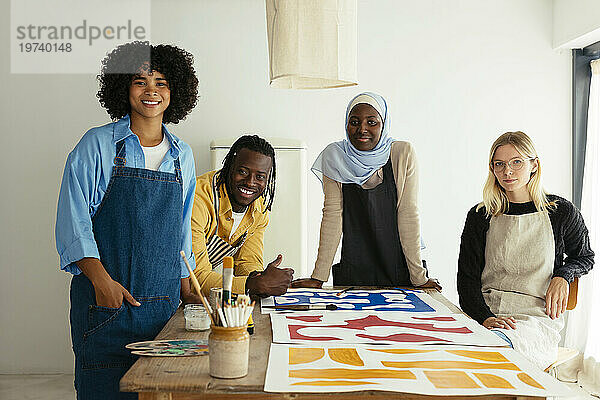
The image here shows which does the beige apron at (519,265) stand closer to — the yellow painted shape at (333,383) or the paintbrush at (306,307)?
the paintbrush at (306,307)

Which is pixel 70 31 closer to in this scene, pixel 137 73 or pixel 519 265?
pixel 137 73

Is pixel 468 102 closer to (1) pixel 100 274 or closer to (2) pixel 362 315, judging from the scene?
(2) pixel 362 315

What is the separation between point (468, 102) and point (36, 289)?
324cm

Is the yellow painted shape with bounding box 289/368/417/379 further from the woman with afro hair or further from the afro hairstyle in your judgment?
the afro hairstyle

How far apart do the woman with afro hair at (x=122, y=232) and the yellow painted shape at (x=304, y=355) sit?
601mm

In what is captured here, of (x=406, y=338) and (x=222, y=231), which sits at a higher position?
(x=222, y=231)

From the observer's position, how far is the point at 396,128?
14.7 ft

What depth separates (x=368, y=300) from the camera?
235 centimetres

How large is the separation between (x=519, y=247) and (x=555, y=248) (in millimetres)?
151

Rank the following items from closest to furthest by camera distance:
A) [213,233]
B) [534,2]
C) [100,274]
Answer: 1. [100,274]
2. [213,233]
3. [534,2]

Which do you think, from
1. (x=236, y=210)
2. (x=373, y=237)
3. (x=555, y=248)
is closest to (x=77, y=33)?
(x=236, y=210)

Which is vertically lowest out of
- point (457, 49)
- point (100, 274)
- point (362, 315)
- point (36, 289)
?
point (36, 289)

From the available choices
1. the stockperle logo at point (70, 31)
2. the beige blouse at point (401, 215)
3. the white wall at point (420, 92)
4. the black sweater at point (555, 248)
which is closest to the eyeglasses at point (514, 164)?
the black sweater at point (555, 248)

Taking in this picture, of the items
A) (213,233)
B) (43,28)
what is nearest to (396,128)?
(213,233)
